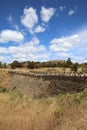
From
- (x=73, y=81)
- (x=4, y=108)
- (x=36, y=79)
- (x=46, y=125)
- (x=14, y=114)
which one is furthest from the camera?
(x=36, y=79)

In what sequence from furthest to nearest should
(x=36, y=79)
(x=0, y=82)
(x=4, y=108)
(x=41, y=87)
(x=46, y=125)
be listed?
1. (x=0, y=82)
2. (x=36, y=79)
3. (x=41, y=87)
4. (x=4, y=108)
5. (x=46, y=125)

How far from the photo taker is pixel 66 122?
17.6ft

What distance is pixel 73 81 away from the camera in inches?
741

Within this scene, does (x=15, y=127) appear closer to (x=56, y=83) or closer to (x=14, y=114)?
(x=14, y=114)

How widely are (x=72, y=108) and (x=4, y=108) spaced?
2.31m

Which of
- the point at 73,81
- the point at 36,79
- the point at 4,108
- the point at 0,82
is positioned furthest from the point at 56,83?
the point at 0,82

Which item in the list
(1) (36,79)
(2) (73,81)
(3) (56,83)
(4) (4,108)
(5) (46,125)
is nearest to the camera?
(5) (46,125)

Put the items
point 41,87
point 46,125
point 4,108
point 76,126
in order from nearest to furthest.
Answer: point 76,126 < point 46,125 < point 4,108 < point 41,87

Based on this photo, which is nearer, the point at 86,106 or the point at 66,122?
the point at 66,122

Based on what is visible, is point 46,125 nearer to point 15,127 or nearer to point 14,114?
point 15,127

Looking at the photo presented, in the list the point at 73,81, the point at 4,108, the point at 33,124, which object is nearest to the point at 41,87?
the point at 73,81

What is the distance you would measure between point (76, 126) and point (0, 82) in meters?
35.8

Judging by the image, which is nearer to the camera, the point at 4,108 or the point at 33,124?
the point at 33,124

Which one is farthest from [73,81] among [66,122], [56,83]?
[66,122]
